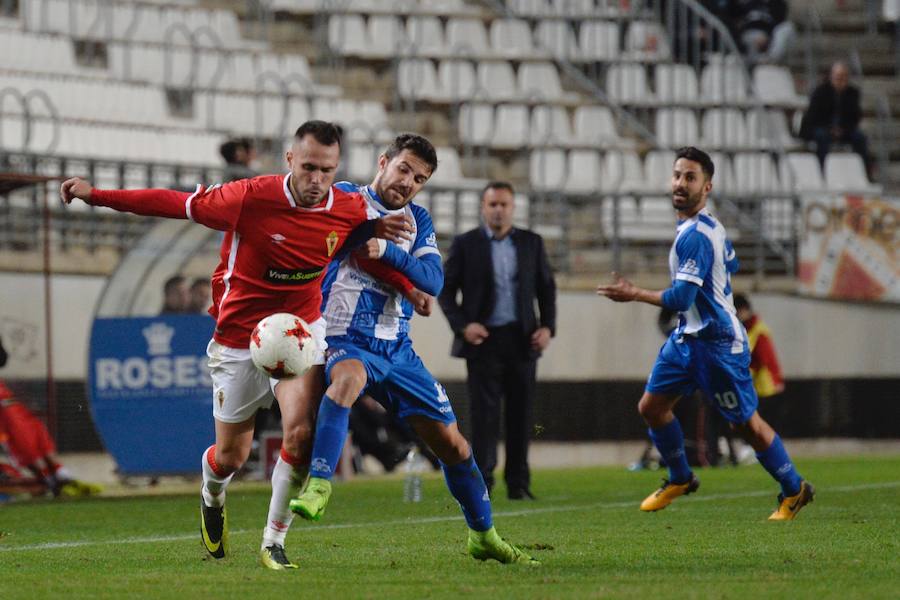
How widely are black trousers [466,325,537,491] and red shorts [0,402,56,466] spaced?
3.35 meters

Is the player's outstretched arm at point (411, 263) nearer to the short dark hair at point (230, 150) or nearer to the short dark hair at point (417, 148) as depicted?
the short dark hair at point (417, 148)

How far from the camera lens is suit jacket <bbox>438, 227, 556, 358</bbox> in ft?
39.0

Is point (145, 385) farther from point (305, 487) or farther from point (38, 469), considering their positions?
point (305, 487)

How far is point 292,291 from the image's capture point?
698cm

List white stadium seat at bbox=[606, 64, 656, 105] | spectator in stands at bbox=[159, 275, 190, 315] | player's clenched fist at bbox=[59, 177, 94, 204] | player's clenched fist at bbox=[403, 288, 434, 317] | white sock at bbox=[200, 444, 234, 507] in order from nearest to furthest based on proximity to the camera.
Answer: player's clenched fist at bbox=[59, 177, 94, 204]
white sock at bbox=[200, 444, 234, 507]
player's clenched fist at bbox=[403, 288, 434, 317]
spectator in stands at bbox=[159, 275, 190, 315]
white stadium seat at bbox=[606, 64, 656, 105]

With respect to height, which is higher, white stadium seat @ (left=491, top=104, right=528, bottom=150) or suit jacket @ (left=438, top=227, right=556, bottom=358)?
white stadium seat @ (left=491, top=104, right=528, bottom=150)

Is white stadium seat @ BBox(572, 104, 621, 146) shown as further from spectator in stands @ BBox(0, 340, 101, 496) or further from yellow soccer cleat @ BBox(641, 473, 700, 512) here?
yellow soccer cleat @ BBox(641, 473, 700, 512)

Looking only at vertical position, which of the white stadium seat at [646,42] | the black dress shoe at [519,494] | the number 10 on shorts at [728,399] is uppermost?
the white stadium seat at [646,42]

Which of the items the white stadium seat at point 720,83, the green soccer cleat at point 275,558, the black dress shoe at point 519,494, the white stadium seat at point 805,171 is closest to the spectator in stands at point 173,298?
the black dress shoe at point 519,494

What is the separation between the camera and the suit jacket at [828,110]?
20.8 metres

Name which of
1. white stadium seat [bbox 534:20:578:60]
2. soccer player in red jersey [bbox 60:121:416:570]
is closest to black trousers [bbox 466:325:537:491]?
soccer player in red jersey [bbox 60:121:416:570]

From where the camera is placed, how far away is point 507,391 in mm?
11992

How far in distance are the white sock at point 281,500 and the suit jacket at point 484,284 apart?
16.3ft

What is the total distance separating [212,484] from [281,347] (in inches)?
34.9
